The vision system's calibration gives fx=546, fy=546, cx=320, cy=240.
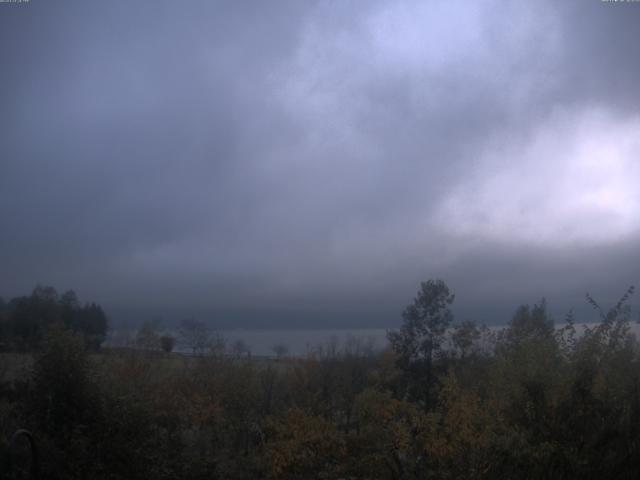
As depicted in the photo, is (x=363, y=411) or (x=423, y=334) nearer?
(x=363, y=411)

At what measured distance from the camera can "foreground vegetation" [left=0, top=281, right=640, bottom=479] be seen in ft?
34.8

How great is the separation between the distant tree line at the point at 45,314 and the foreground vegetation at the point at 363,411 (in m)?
8.85

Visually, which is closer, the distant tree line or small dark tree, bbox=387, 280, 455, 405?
small dark tree, bbox=387, 280, 455, 405

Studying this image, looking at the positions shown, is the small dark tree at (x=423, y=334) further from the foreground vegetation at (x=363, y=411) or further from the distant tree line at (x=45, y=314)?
the distant tree line at (x=45, y=314)

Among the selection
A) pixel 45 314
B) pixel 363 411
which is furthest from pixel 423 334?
pixel 45 314

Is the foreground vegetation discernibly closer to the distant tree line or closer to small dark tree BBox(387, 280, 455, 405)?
small dark tree BBox(387, 280, 455, 405)

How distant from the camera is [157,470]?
1598 cm

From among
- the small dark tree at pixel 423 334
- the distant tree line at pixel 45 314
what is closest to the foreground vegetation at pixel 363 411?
the small dark tree at pixel 423 334

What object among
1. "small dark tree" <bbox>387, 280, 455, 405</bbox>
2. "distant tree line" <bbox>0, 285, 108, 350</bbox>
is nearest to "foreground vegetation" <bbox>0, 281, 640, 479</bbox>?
"small dark tree" <bbox>387, 280, 455, 405</bbox>

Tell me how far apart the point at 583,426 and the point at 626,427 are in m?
0.75

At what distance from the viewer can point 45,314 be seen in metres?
37.1

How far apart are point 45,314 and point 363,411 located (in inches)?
1100

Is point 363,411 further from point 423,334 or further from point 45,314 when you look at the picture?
A: point 45,314

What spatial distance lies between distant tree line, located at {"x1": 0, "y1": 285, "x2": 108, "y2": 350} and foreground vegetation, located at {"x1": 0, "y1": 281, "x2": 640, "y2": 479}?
885 centimetres
